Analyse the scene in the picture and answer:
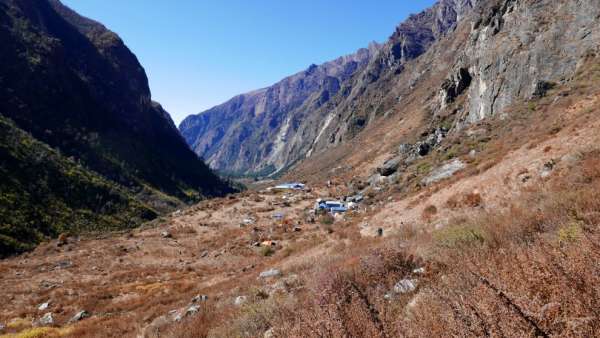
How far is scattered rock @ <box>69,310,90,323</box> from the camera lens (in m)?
12.2

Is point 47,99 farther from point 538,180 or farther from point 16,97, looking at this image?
point 538,180

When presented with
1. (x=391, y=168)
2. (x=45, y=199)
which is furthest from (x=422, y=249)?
(x=45, y=199)

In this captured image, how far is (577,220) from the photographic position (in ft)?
15.7

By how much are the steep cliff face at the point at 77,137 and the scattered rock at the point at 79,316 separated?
21987 millimetres

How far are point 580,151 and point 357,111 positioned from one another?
437 ft

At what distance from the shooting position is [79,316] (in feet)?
41.1

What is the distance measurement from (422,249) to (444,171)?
16015 millimetres

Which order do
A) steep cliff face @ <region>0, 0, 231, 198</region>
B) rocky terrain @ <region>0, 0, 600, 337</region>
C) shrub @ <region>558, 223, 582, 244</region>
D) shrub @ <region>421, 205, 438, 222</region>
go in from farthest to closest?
steep cliff face @ <region>0, 0, 231, 198</region> < shrub @ <region>421, 205, 438, 222</region> < shrub @ <region>558, 223, 582, 244</region> < rocky terrain @ <region>0, 0, 600, 337</region>

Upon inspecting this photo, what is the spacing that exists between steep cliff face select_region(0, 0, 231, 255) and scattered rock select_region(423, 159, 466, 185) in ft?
113

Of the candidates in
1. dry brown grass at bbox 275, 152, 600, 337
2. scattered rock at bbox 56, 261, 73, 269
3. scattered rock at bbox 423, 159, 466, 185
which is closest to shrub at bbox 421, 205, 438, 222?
scattered rock at bbox 423, 159, 466, 185

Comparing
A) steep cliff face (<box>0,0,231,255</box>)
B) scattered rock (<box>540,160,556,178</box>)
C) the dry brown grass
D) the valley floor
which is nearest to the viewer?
the dry brown grass

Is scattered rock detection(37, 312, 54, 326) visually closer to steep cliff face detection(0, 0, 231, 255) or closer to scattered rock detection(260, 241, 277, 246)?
scattered rock detection(260, 241, 277, 246)

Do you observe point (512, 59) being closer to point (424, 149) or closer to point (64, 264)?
point (424, 149)

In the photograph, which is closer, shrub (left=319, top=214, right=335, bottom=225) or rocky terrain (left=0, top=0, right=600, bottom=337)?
rocky terrain (left=0, top=0, right=600, bottom=337)
